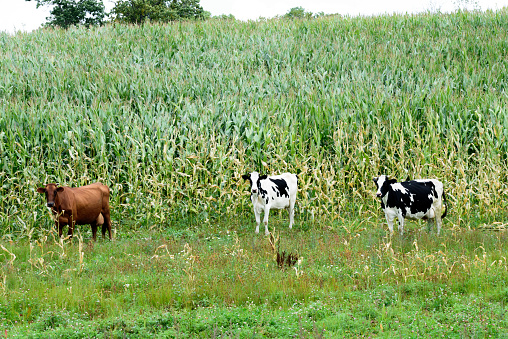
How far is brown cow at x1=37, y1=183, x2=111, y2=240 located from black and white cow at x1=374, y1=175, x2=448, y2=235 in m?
6.51

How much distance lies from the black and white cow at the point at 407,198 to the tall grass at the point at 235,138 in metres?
1.90

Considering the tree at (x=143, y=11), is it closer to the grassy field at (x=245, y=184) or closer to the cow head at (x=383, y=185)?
the grassy field at (x=245, y=184)

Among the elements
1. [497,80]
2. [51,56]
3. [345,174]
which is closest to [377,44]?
[497,80]

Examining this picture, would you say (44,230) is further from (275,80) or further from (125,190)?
(275,80)

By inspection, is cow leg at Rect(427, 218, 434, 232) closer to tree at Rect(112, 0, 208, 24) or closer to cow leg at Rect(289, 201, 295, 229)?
cow leg at Rect(289, 201, 295, 229)

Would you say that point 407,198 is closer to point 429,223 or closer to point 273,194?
point 429,223

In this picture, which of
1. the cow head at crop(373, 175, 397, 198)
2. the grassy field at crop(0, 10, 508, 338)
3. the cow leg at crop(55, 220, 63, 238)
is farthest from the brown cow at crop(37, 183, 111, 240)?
the cow head at crop(373, 175, 397, 198)

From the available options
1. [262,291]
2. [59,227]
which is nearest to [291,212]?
[262,291]

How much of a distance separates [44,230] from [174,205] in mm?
3314

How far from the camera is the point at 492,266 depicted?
878cm

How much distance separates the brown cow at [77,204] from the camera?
35.7ft

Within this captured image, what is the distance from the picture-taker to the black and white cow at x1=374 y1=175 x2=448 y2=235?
10867 millimetres

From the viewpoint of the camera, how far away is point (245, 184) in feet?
45.3

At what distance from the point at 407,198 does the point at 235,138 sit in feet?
18.5
